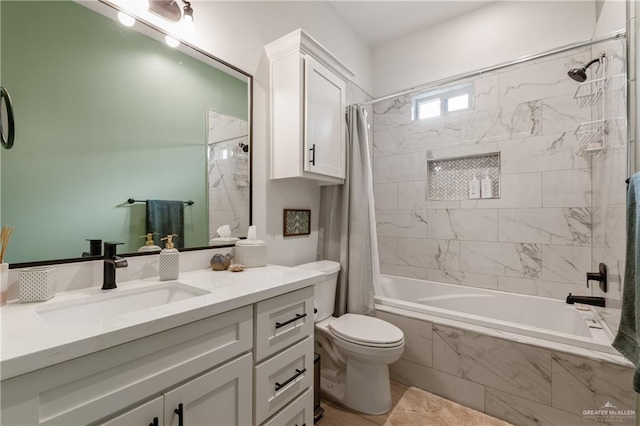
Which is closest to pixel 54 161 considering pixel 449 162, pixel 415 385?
pixel 415 385

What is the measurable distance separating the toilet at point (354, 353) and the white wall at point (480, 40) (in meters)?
2.23

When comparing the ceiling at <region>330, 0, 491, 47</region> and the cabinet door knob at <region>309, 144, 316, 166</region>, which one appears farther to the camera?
the ceiling at <region>330, 0, 491, 47</region>

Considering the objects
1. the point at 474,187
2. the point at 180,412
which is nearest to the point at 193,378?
the point at 180,412

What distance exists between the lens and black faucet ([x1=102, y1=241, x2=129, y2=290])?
1.01 m

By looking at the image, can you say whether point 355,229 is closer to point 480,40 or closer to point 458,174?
point 458,174

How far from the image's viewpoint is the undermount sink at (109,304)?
82 centimetres

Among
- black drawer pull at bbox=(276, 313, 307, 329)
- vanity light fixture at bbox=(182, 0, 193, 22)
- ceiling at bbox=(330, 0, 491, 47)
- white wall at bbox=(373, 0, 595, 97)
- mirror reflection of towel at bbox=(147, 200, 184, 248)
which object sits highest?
ceiling at bbox=(330, 0, 491, 47)

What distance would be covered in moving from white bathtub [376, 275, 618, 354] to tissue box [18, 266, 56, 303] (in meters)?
1.88

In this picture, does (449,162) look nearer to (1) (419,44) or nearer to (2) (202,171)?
(1) (419,44)

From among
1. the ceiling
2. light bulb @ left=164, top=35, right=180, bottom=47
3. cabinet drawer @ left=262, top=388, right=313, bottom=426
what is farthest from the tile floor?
the ceiling

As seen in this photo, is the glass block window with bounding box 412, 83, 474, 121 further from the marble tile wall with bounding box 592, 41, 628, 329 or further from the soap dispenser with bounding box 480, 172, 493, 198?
the marble tile wall with bounding box 592, 41, 628, 329

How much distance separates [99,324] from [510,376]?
2.01 metres

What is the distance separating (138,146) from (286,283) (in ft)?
2.92

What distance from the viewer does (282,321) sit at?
1.10 meters
